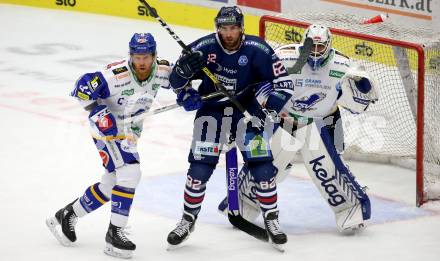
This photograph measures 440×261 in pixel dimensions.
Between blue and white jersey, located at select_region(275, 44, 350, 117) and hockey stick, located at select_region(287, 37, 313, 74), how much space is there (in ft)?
0.09

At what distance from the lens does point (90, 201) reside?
6102 mm

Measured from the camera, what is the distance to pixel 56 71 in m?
10.8

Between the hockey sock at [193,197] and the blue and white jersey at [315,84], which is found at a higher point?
the blue and white jersey at [315,84]

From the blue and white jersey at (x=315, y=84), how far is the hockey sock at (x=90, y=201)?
1.39 metres

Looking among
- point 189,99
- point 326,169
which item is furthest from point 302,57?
point 189,99

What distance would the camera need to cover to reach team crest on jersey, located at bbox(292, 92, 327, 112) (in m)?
6.67

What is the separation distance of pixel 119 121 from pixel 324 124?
4.38ft

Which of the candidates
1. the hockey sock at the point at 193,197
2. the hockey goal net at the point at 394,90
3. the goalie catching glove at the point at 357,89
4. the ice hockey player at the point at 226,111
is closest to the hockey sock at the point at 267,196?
the ice hockey player at the point at 226,111

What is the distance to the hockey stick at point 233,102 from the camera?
6105 millimetres

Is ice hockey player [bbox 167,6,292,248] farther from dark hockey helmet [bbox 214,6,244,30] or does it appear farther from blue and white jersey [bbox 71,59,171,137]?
blue and white jersey [bbox 71,59,171,137]

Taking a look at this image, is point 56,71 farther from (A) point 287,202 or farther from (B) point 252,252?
(B) point 252,252

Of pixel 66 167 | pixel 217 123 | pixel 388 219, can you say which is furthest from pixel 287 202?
pixel 66 167

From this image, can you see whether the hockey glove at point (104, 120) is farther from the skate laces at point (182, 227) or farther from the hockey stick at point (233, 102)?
the skate laces at point (182, 227)

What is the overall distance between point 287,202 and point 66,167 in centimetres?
177
